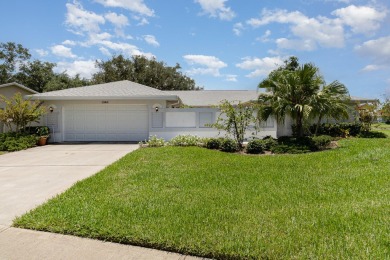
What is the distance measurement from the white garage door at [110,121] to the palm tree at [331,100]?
9.34 metres

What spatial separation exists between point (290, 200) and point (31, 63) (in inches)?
1538

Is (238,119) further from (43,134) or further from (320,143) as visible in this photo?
(43,134)

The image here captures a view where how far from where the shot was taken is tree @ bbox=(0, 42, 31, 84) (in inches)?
1325

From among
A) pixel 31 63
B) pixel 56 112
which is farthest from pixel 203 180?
pixel 31 63

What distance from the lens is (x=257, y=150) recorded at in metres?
11.1

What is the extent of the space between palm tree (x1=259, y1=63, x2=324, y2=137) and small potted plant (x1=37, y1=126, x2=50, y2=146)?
11742 mm

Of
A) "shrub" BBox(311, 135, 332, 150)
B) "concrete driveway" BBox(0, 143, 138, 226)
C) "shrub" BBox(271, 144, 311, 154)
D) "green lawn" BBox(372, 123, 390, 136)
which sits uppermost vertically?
"green lawn" BBox(372, 123, 390, 136)

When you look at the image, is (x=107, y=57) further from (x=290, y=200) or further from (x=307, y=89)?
(x=290, y=200)

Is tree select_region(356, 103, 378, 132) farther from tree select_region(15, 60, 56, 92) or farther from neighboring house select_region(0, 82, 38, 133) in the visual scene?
tree select_region(15, 60, 56, 92)

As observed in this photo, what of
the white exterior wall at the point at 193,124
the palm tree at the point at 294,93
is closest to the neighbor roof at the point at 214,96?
the white exterior wall at the point at 193,124

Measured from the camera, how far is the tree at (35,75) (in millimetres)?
34469

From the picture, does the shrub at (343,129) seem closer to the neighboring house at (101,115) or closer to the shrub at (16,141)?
the neighboring house at (101,115)

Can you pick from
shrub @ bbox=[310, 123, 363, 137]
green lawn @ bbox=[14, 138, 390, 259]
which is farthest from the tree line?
green lawn @ bbox=[14, 138, 390, 259]

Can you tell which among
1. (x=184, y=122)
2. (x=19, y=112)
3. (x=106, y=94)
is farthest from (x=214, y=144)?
(x=19, y=112)
